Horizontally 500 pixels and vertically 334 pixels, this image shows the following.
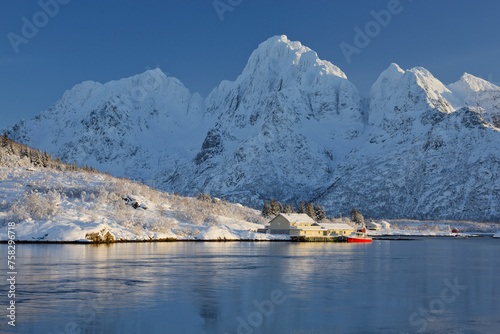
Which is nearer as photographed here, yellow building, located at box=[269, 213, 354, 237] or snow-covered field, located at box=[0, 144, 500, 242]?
snow-covered field, located at box=[0, 144, 500, 242]

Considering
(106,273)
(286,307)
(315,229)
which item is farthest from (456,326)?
(315,229)

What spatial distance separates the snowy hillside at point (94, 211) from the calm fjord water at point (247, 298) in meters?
48.8

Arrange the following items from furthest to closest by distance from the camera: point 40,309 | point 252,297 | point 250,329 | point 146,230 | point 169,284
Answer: point 146,230 → point 169,284 → point 252,297 → point 40,309 → point 250,329

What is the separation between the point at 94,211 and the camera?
13038cm

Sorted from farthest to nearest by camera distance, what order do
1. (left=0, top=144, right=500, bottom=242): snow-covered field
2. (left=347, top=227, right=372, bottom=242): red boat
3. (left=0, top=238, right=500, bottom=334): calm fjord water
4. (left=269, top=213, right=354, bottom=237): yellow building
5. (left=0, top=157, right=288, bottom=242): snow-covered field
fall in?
(left=347, top=227, right=372, bottom=242): red boat
(left=269, top=213, right=354, bottom=237): yellow building
(left=0, top=157, right=288, bottom=242): snow-covered field
(left=0, top=144, right=500, bottom=242): snow-covered field
(left=0, top=238, right=500, bottom=334): calm fjord water

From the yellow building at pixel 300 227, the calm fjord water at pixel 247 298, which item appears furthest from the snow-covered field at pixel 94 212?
the calm fjord water at pixel 247 298

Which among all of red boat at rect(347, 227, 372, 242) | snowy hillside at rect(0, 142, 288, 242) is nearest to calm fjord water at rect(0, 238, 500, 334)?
snowy hillside at rect(0, 142, 288, 242)

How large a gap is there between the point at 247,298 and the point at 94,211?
309 feet

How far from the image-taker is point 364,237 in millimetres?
164750

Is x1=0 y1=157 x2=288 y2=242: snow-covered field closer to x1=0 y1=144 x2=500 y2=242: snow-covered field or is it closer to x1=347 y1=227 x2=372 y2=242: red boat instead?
x1=0 y1=144 x2=500 y2=242: snow-covered field

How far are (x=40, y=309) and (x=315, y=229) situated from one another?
425 ft

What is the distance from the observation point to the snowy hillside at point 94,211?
118 metres

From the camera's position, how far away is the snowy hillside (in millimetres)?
117750

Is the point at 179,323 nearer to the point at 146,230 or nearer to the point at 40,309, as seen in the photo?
the point at 40,309
